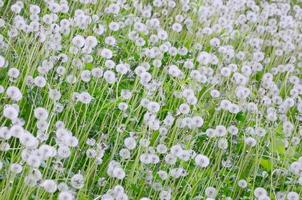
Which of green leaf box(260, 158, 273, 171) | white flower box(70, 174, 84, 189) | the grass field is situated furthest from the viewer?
green leaf box(260, 158, 273, 171)

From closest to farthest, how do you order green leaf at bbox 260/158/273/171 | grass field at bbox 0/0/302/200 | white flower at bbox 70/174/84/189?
1. white flower at bbox 70/174/84/189
2. grass field at bbox 0/0/302/200
3. green leaf at bbox 260/158/273/171

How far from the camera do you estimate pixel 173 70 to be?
3.71 metres

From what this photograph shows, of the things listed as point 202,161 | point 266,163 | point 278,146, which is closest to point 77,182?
point 202,161

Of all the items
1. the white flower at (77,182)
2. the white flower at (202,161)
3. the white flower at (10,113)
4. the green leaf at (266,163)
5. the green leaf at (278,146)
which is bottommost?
the white flower at (77,182)

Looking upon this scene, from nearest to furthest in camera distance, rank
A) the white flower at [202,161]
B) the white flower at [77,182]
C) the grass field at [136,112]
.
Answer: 1. the white flower at [77,182]
2. the grass field at [136,112]
3. the white flower at [202,161]

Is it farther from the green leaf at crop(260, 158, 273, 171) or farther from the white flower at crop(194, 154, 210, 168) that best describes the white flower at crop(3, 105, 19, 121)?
the green leaf at crop(260, 158, 273, 171)

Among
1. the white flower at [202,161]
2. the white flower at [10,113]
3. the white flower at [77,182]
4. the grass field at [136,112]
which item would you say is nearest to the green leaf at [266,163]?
the grass field at [136,112]

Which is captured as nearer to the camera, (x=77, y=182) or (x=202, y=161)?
(x=77, y=182)

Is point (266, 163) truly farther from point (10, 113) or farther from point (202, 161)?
point (10, 113)

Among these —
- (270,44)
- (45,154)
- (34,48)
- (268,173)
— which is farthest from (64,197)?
(270,44)

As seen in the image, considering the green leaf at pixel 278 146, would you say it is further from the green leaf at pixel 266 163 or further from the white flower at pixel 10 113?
the white flower at pixel 10 113

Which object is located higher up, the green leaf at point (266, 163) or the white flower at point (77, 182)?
the green leaf at point (266, 163)

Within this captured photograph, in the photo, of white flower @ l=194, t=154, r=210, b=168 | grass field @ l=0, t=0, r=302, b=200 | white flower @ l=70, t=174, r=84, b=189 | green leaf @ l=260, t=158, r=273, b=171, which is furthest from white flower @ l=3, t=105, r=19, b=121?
green leaf @ l=260, t=158, r=273, b=171

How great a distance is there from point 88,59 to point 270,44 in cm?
198
